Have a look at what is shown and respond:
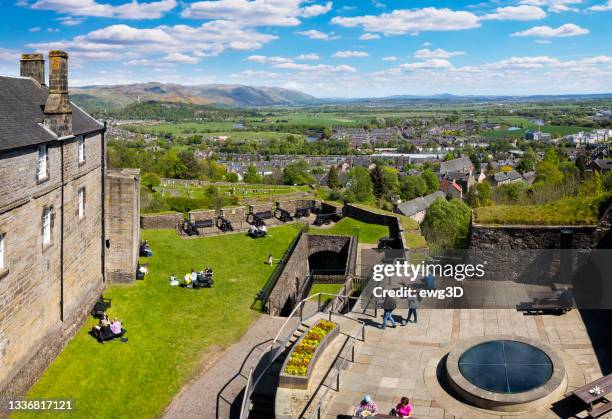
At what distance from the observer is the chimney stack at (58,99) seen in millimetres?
17422

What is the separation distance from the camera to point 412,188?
95.2 metres

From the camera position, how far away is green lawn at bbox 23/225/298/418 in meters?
15.8

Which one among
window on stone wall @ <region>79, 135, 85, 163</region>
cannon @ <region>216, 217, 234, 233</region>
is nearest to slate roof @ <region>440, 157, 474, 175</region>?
cannon @ <region>216, 217, 234, 233</region>

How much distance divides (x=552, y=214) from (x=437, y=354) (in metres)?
8.41

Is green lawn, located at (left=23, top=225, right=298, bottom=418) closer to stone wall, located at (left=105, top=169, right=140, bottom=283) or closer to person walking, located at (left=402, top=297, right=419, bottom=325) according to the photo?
stone wall, located at (left=105, top=169, right=140, bottom=283)

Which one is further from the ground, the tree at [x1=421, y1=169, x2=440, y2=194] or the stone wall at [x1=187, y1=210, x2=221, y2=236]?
the stone wall at [x1=187, y1=210, x2=221, y2=236]

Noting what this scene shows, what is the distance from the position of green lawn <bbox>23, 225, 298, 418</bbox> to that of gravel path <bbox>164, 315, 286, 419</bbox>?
39 cm

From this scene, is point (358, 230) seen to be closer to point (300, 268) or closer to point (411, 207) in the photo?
point (300, 268)

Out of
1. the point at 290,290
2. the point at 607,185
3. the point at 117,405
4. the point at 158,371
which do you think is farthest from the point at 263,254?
the point at 607,185

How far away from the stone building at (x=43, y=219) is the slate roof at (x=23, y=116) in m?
0.04

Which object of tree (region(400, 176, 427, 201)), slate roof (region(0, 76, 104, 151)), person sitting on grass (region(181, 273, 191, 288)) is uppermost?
slate roof (region(0, 76, 104, 151))

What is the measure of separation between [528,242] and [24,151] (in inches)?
650

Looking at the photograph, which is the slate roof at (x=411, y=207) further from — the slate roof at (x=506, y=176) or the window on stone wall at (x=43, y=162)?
the window on stone wall at (x=43, y=162)

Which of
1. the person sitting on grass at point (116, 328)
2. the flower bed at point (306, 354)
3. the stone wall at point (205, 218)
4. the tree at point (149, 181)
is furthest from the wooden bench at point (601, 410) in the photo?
the tree at point (149, 181)
